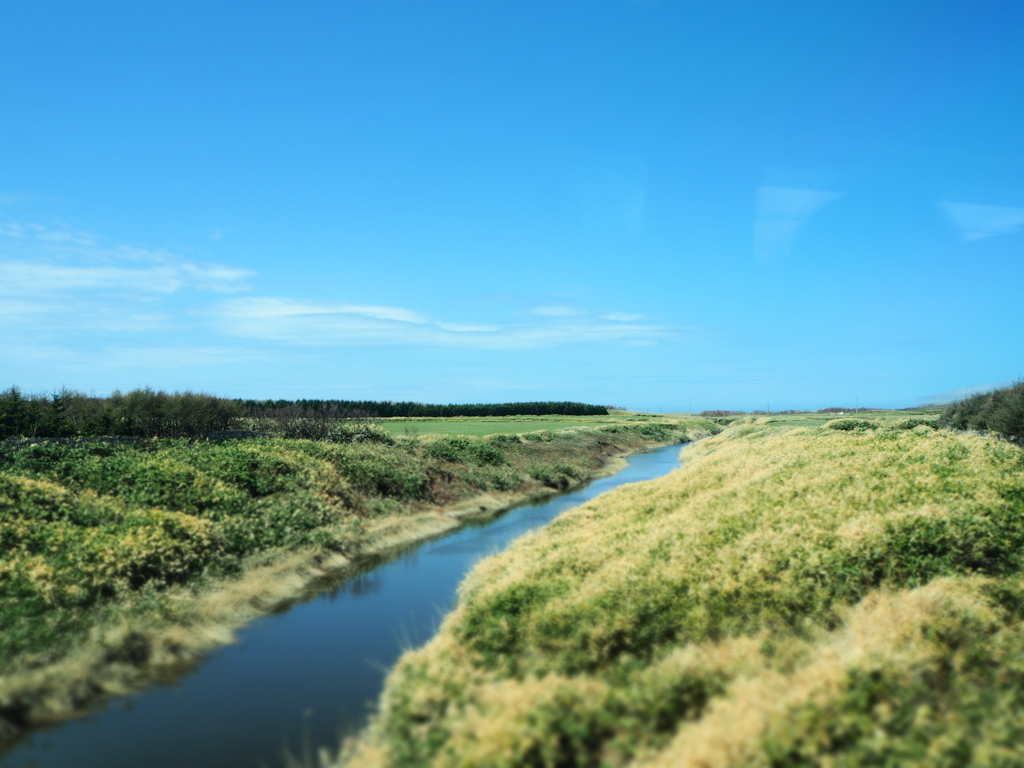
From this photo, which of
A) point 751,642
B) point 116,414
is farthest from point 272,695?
point 116,414

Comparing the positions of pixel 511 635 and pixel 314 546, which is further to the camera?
pixel 314 546

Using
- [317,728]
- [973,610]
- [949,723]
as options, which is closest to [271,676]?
[317,728]

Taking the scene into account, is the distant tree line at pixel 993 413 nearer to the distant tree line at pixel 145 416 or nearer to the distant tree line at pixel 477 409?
the distant tree line at pixel 145 416

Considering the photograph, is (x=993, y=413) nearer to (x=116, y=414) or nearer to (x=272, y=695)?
(x=272, y=695)

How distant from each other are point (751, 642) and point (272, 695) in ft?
28.4

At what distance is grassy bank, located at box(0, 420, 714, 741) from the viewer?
1344 centimetres

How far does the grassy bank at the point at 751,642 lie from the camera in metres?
8.27

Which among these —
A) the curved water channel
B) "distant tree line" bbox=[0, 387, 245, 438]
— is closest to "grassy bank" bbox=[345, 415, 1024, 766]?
the curved water channel

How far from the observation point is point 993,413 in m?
45.5

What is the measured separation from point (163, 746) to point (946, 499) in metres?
17.3

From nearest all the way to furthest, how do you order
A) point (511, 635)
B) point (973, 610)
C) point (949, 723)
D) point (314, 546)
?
1. point (949, 723)
2. point (973, 610)
3. point (511, 635)
4. point (314, 546)

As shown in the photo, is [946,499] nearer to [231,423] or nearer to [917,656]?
[917,656]

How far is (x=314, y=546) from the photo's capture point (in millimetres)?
23562

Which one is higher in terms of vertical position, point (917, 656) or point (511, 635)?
point (917, 656)
